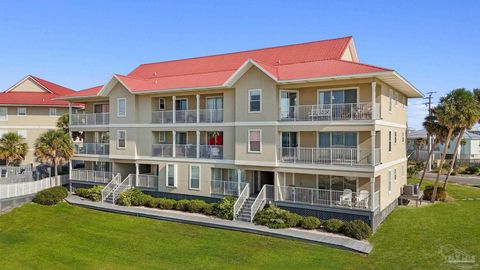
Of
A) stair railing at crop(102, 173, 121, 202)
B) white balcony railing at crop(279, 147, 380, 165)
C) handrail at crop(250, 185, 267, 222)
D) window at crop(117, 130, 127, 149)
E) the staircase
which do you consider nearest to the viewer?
white balcony railing at crop(279, 147, 380, 165)

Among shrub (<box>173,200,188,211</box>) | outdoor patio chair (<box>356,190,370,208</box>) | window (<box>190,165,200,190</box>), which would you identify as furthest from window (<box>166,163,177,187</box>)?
outdoor patio chair (<box>356,190,370,208</box>)

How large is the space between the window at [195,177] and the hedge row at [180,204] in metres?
1.68

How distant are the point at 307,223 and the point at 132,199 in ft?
46.3

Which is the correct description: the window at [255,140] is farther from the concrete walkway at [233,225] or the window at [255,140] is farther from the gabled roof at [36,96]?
the gabled roof at [36,96]

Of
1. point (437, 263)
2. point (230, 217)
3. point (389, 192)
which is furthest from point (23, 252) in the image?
point (389, 192)

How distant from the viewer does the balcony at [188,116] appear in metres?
29.2

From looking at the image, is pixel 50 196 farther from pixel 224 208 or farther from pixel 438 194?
pixel 438 194

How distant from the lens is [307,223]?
919 inches

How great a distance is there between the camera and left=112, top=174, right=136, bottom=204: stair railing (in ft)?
101

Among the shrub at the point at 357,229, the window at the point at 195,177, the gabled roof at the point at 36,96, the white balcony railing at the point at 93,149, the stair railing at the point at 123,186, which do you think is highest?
the gabled roof at the point at 36,96

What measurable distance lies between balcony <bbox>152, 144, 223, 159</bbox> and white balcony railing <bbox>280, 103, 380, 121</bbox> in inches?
239

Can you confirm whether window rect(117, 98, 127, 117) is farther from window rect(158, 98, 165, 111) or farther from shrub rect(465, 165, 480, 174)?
shrub rect(465, 165, 480, 174)

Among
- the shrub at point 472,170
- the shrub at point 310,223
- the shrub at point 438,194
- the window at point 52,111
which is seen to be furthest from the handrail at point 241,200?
the shrub at point 472,170

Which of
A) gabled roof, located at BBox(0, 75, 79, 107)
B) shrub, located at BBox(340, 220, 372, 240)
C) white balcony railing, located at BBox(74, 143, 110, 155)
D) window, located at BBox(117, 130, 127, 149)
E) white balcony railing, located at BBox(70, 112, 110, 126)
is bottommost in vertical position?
shrub, located at BBox(340, 220, 372, 240)
